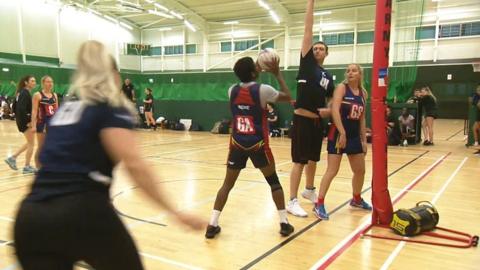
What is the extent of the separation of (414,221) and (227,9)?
23727 mm

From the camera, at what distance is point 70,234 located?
151cm

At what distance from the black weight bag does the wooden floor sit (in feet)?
0.74

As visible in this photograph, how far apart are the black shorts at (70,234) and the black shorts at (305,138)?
3.25 meters

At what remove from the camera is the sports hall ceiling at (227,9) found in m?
23.1

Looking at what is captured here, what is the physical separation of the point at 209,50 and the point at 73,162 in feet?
91.2

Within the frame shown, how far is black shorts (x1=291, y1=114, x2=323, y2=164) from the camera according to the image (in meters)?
4.62

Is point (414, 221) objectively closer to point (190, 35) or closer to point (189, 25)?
point (189, 25)

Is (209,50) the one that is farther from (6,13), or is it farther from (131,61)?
(6,13)

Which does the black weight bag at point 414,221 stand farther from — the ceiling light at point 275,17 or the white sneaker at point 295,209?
the ceiling light at point 275,17

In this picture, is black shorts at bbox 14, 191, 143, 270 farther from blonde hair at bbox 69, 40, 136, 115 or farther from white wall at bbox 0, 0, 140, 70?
white wall at bbox 0, 0, 140, 70

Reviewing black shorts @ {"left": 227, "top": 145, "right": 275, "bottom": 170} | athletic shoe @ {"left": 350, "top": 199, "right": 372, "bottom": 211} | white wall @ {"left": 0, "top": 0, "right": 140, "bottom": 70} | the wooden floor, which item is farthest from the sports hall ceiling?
black shorts @ {"left": 227, "top": 145, "right": 275, "bottom": 170}

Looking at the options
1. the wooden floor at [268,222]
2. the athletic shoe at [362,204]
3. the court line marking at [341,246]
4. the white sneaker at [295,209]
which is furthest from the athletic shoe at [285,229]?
the athletic shoe at [362,204]

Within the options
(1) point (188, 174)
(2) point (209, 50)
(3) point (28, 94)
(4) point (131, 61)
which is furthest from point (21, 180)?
(4) point (131, 61)

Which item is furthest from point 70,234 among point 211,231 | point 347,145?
point 347,145
